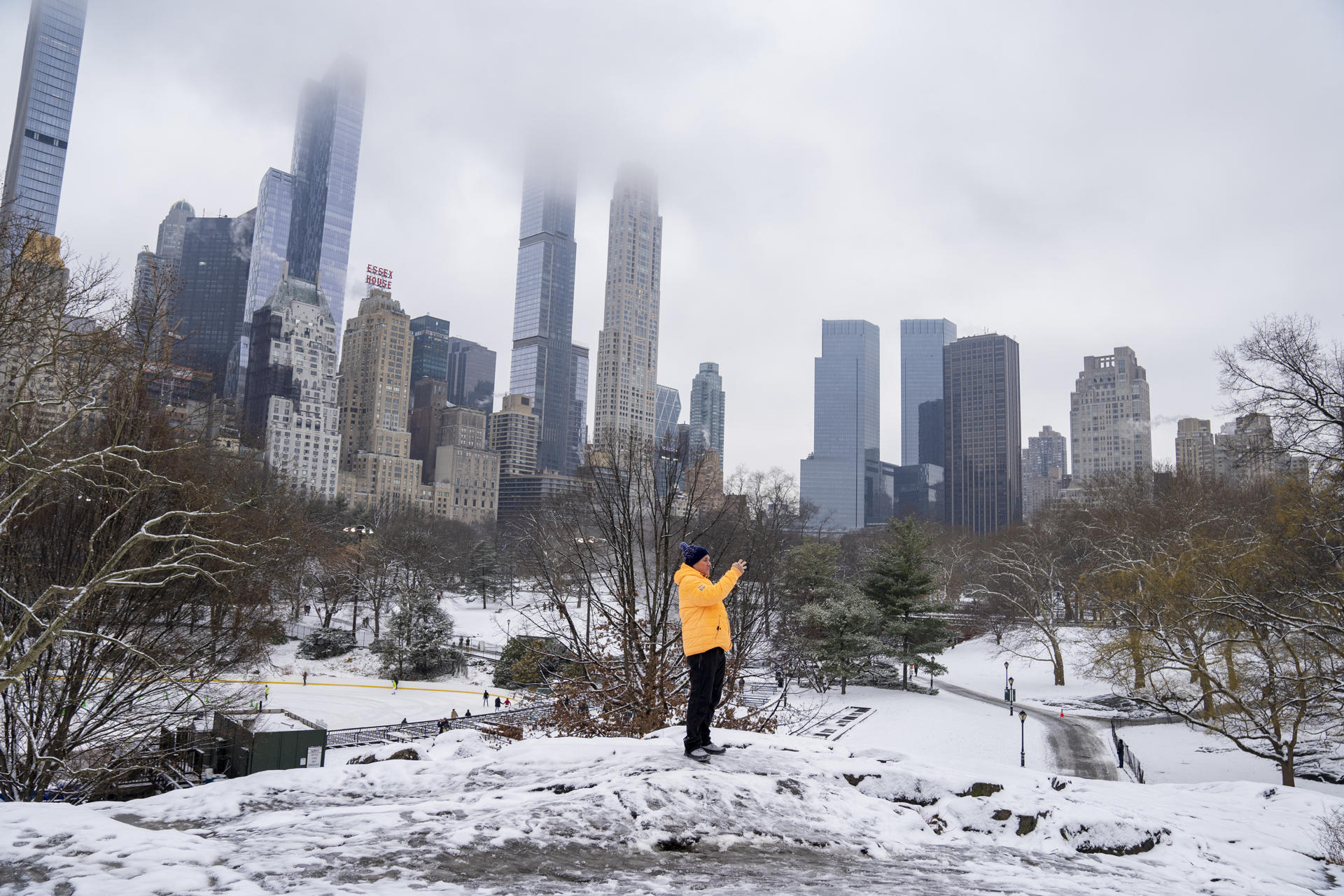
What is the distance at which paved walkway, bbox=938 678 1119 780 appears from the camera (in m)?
24.2

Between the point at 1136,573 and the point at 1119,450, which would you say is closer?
the point at 1136,573

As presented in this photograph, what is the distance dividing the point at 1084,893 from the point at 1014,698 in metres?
A: 37.0

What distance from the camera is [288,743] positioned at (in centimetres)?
1728

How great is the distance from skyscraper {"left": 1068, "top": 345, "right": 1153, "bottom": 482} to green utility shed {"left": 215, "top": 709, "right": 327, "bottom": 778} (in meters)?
200

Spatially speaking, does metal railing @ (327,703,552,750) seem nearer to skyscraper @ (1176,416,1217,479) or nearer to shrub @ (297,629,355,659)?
shrub @ (297,629,355,659)

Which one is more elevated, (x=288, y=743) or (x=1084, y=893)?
(x=1084, y=893)

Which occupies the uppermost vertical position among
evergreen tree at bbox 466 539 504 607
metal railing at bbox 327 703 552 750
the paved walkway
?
evergreen tree at bbox 466 539 504 607

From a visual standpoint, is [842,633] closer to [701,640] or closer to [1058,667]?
[1058,667]

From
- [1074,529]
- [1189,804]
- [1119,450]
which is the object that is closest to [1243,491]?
[1074,529]

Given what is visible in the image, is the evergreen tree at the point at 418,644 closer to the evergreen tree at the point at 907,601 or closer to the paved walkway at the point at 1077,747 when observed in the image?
the evergreen tree at the point at 907,601

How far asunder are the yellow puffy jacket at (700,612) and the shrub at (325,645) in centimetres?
4534

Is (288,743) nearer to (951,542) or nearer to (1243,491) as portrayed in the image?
(1243,491)

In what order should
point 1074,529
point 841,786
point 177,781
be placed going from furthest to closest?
point 1074,529 < point 177,781 < point 841,786

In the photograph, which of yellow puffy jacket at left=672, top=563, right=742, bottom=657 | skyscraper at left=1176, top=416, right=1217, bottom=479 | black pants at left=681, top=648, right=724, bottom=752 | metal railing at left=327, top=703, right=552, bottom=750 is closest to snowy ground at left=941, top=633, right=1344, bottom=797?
black pants at left=681, top=648, right=724, bottom=752
